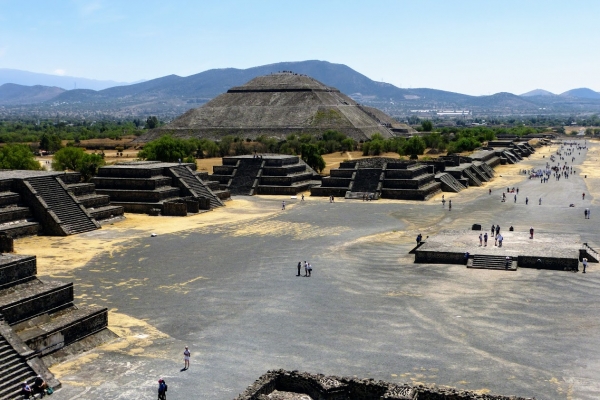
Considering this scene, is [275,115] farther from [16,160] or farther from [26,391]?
[26,391]

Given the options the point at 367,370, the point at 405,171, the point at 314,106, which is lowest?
the point at 367,370

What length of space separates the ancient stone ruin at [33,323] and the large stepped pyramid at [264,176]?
172 ft

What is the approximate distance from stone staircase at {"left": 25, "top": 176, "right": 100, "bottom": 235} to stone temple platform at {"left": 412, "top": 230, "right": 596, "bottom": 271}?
26.4 metres

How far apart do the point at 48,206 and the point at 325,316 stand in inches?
1223

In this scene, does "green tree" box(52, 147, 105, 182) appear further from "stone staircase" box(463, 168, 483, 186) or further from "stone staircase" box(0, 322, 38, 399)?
"stone staircase" box(0, 322, 38, 399)

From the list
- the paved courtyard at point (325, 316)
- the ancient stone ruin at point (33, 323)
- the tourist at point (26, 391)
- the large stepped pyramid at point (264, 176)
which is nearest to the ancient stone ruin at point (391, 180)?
the large stepped pyramid at point (264, 176)

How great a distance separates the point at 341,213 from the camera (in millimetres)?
65312

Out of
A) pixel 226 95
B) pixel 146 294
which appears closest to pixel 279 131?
pixel 226 95

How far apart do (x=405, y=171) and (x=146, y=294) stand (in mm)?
46918

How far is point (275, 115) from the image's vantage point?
176 m

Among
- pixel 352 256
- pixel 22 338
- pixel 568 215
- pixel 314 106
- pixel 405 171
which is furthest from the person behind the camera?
pixel 314 106

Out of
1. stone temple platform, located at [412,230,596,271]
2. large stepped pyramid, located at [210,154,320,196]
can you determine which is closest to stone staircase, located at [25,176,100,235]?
large stepped pyramid, located at [210,154,320,196]

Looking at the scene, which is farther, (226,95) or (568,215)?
(226,95)

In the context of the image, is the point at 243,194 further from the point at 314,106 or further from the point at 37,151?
the point at 314,106
